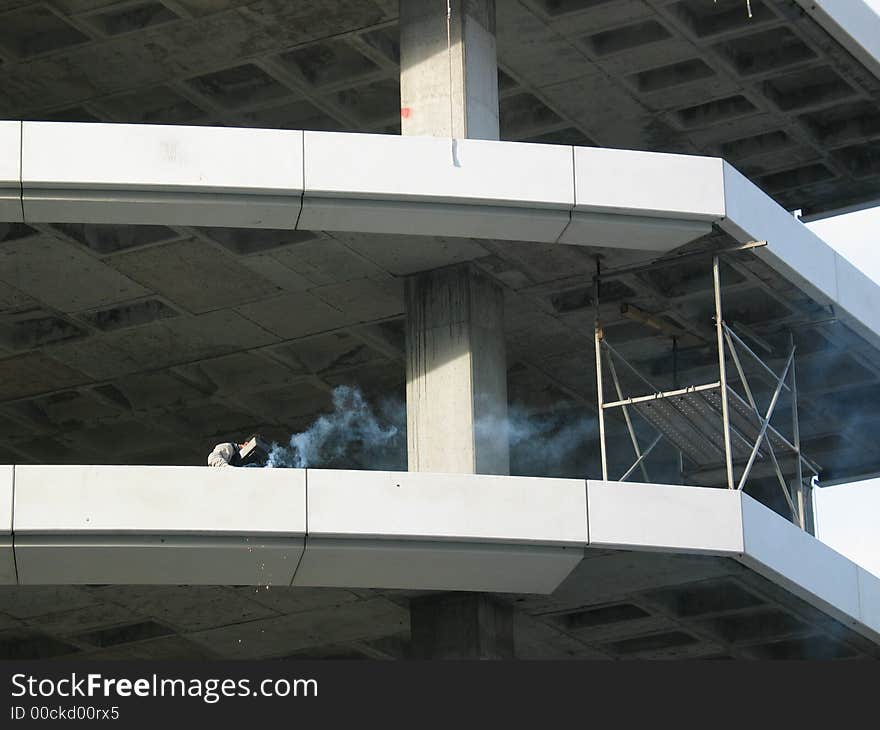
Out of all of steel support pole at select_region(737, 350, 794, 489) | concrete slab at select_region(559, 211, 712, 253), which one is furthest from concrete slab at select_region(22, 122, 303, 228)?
steel support pole at select_region(737, 350, 794, 489)

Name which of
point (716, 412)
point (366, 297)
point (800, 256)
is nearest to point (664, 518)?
point (716, 412)

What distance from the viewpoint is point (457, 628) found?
27.6 metres

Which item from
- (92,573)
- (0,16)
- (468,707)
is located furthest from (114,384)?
(468,707)

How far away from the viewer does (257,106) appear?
107 ft

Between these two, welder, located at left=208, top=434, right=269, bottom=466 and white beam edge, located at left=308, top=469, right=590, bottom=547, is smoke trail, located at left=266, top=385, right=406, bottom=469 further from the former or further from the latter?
white beam edge, located at left=308, top=469, right=590, bottom=547

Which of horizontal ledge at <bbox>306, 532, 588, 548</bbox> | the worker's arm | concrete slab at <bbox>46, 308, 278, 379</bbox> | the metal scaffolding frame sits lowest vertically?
horizontal ledge at <bbox>306, 532, 588, 548</bbox>

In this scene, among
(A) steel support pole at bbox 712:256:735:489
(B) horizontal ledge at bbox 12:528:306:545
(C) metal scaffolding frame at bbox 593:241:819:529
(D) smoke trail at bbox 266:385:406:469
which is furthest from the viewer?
(D) smoke trail at bbox 266:385:406:469

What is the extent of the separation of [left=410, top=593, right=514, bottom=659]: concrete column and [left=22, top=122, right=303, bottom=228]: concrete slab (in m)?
4.98

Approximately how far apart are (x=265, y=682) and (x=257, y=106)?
10.0 metres

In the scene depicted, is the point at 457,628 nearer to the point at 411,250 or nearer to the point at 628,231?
the point at 411,250

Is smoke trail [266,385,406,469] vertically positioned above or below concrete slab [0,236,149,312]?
below

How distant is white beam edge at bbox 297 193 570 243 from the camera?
2644 centimetres

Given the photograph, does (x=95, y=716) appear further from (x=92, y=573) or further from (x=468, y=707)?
(x=468, y=707)

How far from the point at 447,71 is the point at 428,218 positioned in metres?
2.48
